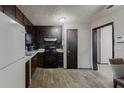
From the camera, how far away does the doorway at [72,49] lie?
838 cm

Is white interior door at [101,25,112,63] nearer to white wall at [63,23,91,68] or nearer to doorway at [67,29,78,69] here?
white wall at [63,23,91,68]

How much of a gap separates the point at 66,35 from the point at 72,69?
5.63ft

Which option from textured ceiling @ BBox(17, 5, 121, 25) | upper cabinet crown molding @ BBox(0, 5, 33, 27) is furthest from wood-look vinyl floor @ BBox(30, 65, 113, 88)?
textured ceiling @ BBox(17, 5, 121, 25)

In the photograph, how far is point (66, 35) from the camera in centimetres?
838

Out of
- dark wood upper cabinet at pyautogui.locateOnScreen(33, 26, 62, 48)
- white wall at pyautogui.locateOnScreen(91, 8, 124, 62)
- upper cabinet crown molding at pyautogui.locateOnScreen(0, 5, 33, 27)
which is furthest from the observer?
dark wood upper cabinet at pyautogui.locateOnScreen(33, 26, 62, 48)

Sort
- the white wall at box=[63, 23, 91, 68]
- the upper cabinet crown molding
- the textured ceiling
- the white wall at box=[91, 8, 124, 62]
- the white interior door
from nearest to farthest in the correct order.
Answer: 1. the upper cabinet crown molding
2. the textured ceiling
3. the white wall at box=[91, 8, 124, 62]
4. the white wall at box=[63, 23, 91, 68]
5. the white interior door

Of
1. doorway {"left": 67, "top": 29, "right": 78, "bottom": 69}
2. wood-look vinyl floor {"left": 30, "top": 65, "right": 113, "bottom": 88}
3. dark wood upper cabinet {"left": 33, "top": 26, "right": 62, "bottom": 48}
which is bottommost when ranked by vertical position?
wood-look vinyl floor {"left": 30, "top": 65, "right": 113, "bottom": 88}

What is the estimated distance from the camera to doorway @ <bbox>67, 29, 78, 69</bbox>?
8375mm

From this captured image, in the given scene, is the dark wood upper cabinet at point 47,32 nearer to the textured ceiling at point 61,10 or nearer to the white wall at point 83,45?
the white wall at point 83,45

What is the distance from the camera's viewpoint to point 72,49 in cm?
840

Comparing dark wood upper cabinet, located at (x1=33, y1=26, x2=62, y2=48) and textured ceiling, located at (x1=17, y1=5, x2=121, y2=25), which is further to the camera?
dark wood upper cabinet, located at (x1=33, y1=26, x2=62, y2=48)

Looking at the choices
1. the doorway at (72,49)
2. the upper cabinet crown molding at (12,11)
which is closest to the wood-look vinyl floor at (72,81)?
the doorway at (72,49)

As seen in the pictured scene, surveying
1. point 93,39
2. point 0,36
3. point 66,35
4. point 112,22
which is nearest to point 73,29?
point 66,35
